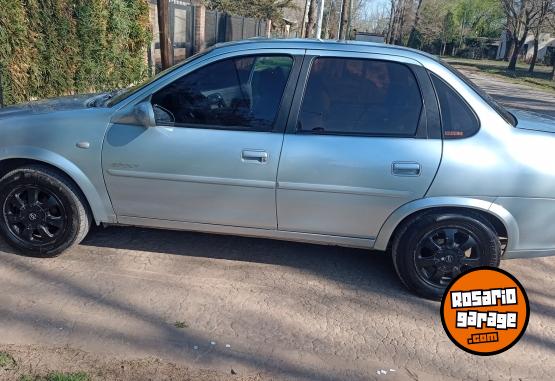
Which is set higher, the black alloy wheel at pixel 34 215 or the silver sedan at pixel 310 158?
the silver sedan at pixel 310 158

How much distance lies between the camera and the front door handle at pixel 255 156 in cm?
332

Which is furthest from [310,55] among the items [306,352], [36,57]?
[36,57]

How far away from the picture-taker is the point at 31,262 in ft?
12.1

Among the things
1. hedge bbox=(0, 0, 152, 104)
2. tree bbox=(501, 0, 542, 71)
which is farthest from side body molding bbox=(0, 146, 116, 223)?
tree bbox=(501, 0, 542, 71)

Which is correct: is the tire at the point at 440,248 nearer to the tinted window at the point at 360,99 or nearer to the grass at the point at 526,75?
the tinted window at the point at 360,99

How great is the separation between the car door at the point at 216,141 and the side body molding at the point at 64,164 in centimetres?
14

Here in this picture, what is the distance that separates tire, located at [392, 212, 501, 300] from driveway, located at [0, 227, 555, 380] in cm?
20

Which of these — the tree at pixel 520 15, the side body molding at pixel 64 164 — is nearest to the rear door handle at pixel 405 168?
the side body molding at pixel 64 164

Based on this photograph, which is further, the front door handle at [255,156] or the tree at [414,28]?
the tree at [414,28]

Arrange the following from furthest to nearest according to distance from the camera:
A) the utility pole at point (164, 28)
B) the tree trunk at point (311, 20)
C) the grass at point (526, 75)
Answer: the grass at point (526, 75) → the tree trunk at point (311, 20) → the utility pole at point (164, 28)

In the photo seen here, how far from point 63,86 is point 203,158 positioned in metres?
5.73

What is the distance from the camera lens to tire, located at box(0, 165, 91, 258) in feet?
11.6

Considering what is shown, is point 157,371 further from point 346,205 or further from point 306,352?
point 346,205

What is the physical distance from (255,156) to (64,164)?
1416 millimetres
